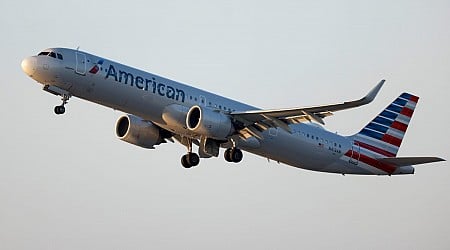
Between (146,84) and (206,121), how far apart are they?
3.25 meters

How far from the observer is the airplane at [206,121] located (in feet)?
153

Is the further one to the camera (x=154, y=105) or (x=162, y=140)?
(x=162, y=140)

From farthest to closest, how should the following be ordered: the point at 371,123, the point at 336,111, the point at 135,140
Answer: the point at 371,123 < the point at 135,140 < the point at 336,111

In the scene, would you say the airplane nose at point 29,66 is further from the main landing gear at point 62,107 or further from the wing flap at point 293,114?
the wing flap at point 293,114

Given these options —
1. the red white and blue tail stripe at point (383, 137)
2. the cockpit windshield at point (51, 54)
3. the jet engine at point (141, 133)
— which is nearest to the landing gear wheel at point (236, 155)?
the jet engine at point (141, 133)

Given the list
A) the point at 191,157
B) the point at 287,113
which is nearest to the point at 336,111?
the point at 287,113

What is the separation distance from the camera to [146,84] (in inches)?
1881

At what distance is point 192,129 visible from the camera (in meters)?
48.4

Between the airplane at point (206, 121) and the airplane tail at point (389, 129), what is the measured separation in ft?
0.25

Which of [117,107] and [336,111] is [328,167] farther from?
[117,107]

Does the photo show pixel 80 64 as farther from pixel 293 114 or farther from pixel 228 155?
pixel 293 114

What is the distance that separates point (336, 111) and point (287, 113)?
8.73 ft

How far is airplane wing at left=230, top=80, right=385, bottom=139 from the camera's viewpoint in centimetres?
4575

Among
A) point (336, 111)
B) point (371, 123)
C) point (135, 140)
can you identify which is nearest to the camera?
point (336, 111)
